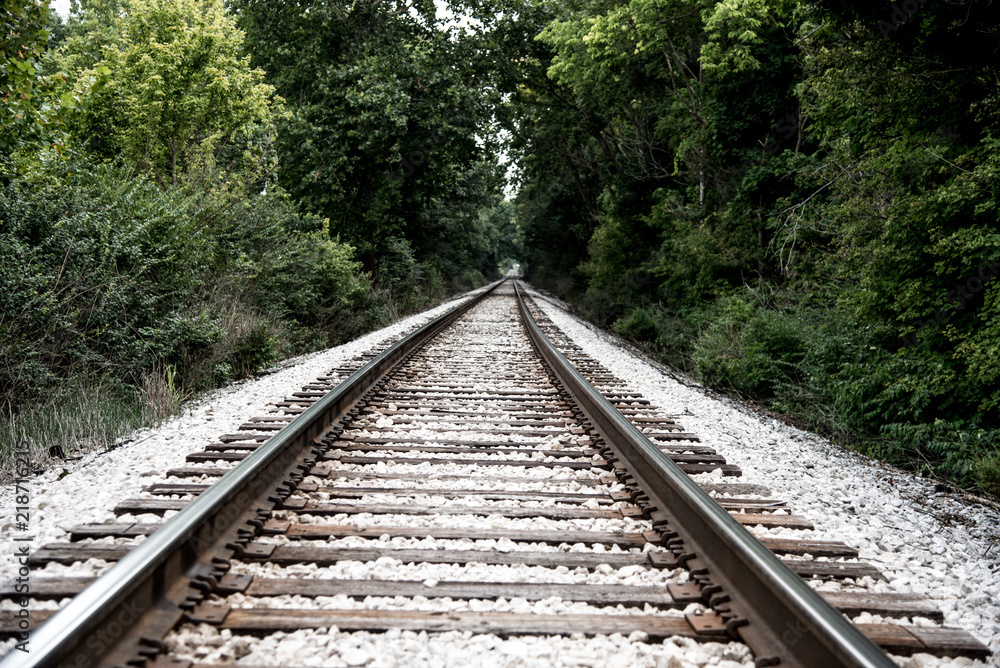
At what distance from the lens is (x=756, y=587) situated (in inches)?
83.0

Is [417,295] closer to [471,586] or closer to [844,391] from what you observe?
[844,391]

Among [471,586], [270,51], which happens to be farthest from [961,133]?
[270,51]

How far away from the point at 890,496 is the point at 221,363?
23.4 feet

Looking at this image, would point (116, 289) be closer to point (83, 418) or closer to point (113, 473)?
point (83, 418)

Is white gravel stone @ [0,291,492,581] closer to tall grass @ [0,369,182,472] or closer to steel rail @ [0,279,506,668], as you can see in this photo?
tall grass @ [0,369,182,472]

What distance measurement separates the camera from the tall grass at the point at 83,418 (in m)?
4.14

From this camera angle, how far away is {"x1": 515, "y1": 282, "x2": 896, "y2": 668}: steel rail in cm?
167

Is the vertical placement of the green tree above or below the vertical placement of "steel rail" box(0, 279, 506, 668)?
above

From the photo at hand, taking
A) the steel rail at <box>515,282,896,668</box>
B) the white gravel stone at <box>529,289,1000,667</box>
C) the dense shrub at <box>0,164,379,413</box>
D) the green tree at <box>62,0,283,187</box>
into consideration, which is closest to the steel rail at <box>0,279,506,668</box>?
the steel rail at <box>515,282,896,668</box>

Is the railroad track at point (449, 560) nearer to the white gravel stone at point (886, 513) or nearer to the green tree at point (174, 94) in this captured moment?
the white gravel stone at point (886, 513)

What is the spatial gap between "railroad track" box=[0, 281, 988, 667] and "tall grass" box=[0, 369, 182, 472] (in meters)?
1.26

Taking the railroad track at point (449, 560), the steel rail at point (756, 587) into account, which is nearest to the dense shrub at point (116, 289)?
the railroad track at point (449, 560)

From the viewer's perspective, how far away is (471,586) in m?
2.29

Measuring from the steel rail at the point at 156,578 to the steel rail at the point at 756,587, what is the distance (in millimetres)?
1940
